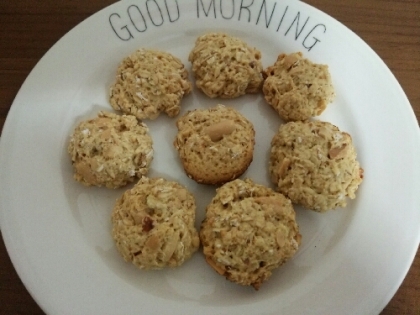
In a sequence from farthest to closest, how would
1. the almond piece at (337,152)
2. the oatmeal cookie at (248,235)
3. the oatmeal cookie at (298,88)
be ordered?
the oatmeal cookie at (298,88), the almond piece at (337,152), the oatmeal cookie at (248,235)

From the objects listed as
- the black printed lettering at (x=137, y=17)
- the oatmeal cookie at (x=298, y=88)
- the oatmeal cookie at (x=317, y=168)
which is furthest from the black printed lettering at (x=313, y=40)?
the black printed lettering at (x=137, y=17)

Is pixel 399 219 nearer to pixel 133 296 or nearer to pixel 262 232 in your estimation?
pixel 262 232

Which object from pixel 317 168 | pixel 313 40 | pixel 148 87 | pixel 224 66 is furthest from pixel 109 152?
pixel 313 40

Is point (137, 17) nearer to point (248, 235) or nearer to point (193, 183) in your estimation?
point (193, 183)

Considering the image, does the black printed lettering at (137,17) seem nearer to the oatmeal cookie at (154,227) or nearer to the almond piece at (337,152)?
the oatmeal cookie at (154,227)

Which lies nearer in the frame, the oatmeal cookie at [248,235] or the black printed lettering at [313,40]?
the oatmeal cookie at [248,235]

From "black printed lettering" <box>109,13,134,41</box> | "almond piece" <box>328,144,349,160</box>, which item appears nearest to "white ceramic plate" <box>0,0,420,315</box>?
"black printed lettering" <box>109,13,134,41</box>
